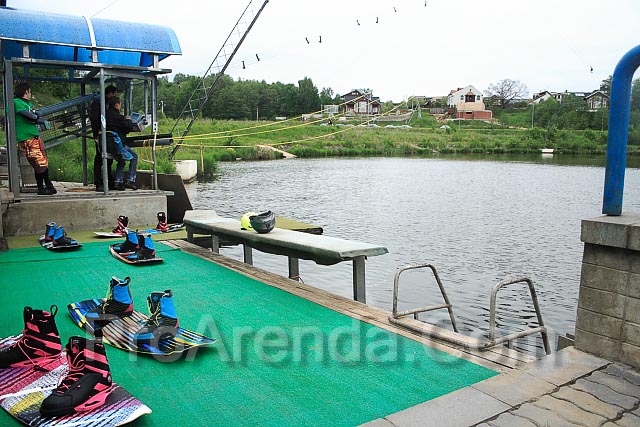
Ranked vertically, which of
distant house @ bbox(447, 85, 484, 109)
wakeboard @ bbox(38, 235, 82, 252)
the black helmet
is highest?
distant house @ bbox(447, 85, 484, 109)

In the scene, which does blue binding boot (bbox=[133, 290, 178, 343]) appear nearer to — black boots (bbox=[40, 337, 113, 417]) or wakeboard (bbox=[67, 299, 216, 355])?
wakeboard (bbox=[67, 299, 216, 355])

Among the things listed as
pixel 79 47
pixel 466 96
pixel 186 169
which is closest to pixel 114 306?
pixel 79 47

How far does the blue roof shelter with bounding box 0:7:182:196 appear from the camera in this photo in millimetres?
7699

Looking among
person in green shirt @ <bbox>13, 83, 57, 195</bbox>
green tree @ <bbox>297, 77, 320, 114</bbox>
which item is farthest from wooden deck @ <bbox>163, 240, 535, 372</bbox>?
green tree @ <bbox>297, 77, 320, 114</bbox>

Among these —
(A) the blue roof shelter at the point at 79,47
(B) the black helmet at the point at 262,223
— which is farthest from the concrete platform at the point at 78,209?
(B) the black helmet at the point at 262,223

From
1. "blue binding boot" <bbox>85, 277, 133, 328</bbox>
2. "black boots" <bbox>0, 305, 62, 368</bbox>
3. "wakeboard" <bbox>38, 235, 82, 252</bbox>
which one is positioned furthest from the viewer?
"wakeboard" <bbox>38, 235, 82, 252</bbox>

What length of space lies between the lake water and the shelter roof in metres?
3.86

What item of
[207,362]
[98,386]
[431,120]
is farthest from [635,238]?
[431,120]

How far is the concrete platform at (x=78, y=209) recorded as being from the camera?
25.7ft

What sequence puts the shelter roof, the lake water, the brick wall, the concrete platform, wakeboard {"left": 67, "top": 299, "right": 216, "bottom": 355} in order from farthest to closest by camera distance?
1. the lake water
2. the concrete platform
3. the shelter roof
4. wakeboard {"left": 67, "top": 299, "right": 216, "bottom": 355}
5. the brick wall

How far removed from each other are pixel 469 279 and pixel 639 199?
33.2 feet

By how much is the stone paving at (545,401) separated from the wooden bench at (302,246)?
188cm

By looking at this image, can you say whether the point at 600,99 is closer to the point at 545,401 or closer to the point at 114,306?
the point at 545,401

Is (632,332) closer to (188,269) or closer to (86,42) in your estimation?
(188,269)
